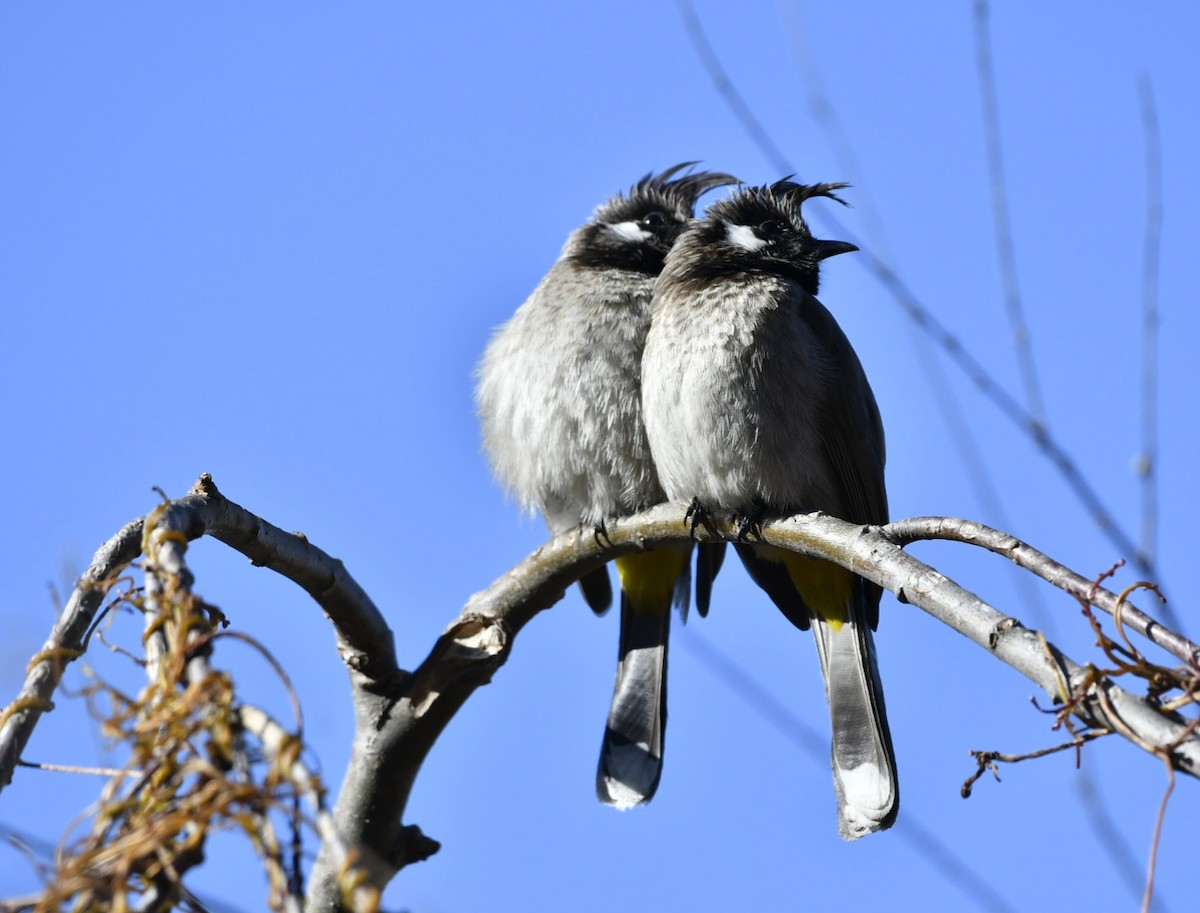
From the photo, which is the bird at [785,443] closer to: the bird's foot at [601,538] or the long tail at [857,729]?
the long tail at [857,729]

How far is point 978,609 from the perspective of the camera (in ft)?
7.30

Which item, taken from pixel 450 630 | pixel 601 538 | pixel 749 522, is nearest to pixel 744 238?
pixel 749 522

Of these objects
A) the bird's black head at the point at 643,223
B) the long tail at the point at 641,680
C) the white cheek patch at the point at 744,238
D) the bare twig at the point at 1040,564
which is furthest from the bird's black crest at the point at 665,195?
the bare twig at the point at 1040,564

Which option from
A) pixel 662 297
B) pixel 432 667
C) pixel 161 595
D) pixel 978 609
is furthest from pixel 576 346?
pixel 161 595

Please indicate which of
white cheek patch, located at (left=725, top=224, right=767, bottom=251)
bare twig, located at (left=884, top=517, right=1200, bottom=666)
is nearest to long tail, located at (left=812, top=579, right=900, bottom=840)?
white cheek patch, located at (left=725, top=224, right=767, bottom=251)

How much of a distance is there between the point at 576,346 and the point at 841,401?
0.99 meters

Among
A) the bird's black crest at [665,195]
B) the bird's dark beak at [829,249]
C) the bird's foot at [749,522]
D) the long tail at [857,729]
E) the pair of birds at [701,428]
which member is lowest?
the long tail at [857,729]

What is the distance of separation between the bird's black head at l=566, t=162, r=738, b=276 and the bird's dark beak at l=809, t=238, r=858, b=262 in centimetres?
71

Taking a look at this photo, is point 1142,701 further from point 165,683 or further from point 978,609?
point 165,683

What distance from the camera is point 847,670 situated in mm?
4383

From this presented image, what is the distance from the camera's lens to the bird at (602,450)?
15.5 ft

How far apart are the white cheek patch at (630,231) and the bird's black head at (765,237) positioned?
1.46 feet

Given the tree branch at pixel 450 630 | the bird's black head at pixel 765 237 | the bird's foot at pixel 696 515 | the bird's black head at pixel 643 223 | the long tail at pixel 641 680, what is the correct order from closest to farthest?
the tree branch at pixel 450 630 → the bird's foot at pixel 696 515 → the long tail at pixel 641 680 → the bird's black head at pixel 765 237 → the bird's black head at pixel 643 223

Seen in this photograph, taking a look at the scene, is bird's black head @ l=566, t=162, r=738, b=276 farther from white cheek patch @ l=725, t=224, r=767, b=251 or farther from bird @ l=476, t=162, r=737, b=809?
white cheek patch @ l=725, t=224, r=767, b=251
